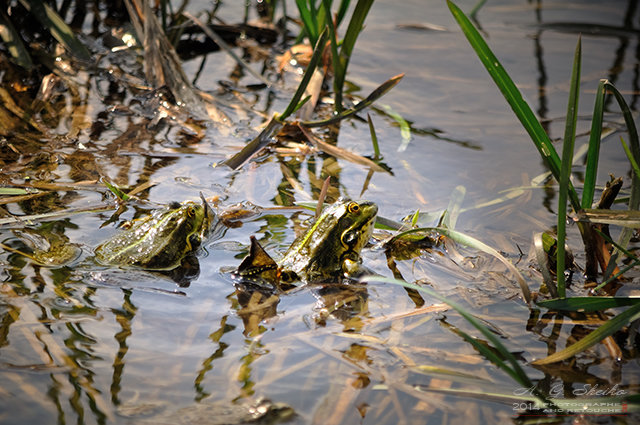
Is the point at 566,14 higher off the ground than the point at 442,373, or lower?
higher

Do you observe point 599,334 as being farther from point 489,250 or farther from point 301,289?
point 301,289

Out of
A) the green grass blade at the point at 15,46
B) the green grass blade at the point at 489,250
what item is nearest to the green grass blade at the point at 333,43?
the green grass blade at the point at 489,250

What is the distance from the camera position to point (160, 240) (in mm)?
3557

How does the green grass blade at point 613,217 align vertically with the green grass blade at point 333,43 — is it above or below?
below

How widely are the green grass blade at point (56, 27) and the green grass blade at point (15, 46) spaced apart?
300 millimetres

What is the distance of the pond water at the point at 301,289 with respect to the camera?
263 centimetres

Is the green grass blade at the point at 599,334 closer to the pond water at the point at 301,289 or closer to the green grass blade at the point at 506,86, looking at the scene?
the pond water at the point at 301,289

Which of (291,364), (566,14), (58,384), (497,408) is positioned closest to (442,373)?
(497,408)

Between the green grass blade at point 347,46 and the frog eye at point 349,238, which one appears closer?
the frog eye at point 349,238

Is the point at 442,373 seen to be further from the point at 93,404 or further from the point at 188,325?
the point at 93,404

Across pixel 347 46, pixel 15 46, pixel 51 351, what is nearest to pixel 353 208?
pixel 51 351

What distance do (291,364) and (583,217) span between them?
5.59ft

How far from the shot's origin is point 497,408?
2619mm

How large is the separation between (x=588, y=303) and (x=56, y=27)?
532 cm
